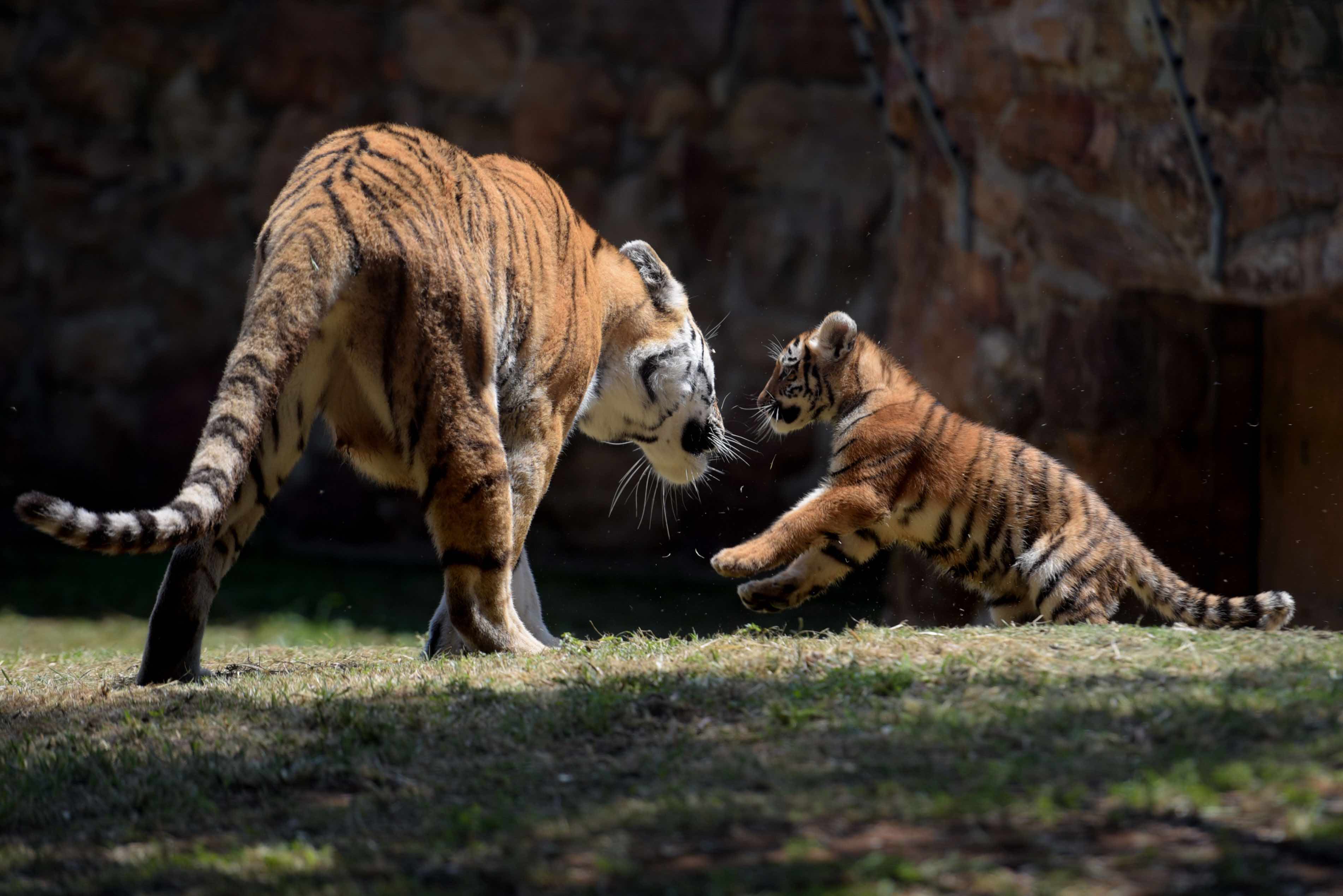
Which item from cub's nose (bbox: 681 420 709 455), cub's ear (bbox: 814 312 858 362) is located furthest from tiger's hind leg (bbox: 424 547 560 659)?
cub's ear (bbox: 814 312 858 362)

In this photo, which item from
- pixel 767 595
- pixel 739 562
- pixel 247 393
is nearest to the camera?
pixel 247 393

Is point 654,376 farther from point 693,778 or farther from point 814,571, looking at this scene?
point 693,778

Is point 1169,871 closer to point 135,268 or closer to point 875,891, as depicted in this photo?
point 875,891

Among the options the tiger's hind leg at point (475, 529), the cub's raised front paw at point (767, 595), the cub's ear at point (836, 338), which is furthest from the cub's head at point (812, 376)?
the tiger's hind leg at point (475, 529)

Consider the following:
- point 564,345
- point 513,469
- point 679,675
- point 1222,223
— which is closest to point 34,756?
point 679,675

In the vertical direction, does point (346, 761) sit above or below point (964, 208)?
below

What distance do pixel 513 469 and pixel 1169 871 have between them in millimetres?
2650

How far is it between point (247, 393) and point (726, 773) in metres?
1.74

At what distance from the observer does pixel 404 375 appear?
3.68 metres

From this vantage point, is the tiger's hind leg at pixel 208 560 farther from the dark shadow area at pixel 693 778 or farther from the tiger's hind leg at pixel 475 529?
the dark shadow area at pixel 693 778

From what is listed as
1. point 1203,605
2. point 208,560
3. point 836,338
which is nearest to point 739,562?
point 836,338

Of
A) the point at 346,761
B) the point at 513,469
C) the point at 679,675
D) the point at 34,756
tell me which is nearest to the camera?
the point at 346,761

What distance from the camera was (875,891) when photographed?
177 centimetres

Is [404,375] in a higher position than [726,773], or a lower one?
higher
